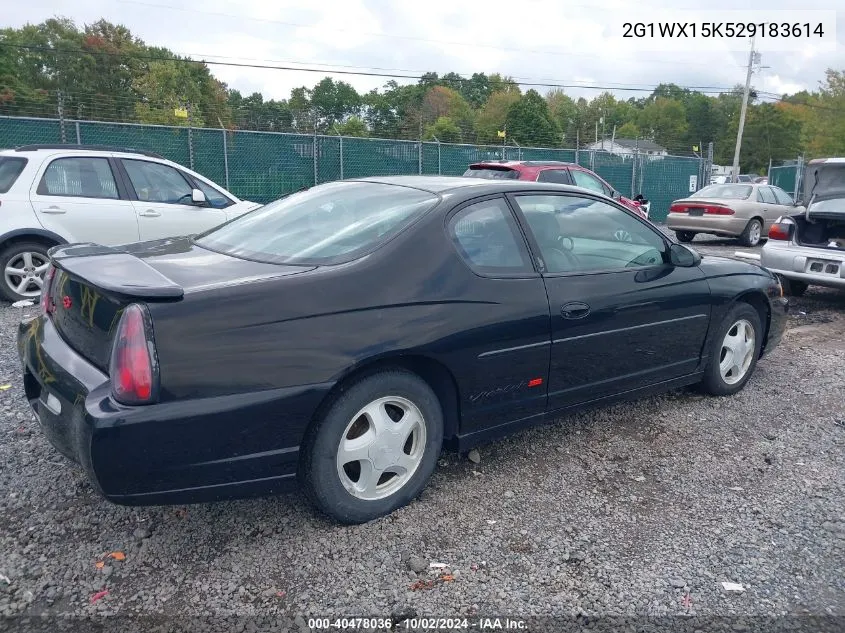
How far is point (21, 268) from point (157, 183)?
1.62m

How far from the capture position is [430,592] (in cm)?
256

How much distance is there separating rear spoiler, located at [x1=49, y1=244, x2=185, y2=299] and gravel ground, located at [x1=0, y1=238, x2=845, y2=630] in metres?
1.06

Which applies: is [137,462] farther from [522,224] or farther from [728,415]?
[728,415]

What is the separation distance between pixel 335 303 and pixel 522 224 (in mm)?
1242

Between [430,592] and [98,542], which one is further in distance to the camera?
[98,542]

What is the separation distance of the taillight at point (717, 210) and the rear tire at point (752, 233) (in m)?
0.49

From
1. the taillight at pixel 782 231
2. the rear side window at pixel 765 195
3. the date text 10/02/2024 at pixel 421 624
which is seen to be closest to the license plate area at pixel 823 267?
the taillight at pixel 782 231

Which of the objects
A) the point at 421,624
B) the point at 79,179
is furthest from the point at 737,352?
the point at 79,179

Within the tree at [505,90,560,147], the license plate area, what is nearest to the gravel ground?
the license plate area

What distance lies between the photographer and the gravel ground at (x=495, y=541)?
2502 mm

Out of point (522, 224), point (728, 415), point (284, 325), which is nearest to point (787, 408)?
point (728, 415)

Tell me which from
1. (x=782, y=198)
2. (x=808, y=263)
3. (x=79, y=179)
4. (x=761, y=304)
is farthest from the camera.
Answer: (x=782, y=198)

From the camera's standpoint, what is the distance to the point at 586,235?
12.8ft

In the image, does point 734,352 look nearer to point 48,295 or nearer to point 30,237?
point 48,295
